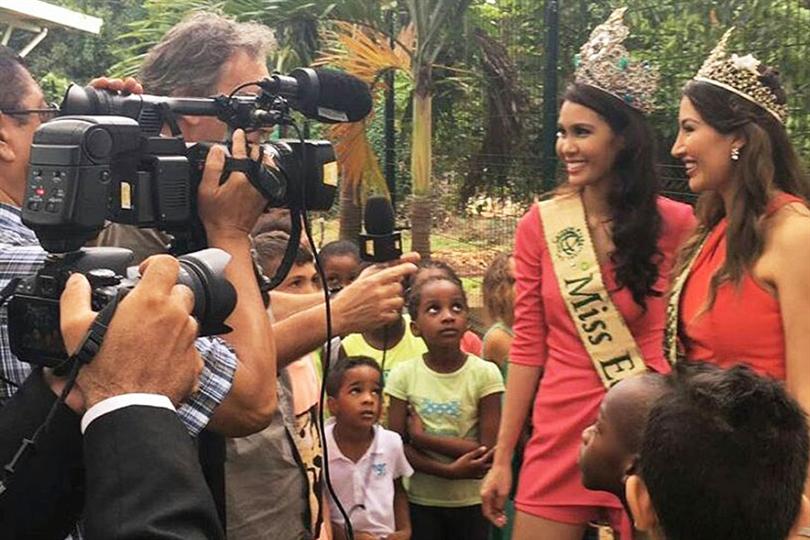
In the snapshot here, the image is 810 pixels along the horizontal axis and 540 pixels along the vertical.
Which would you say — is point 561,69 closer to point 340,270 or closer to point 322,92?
point 340,270

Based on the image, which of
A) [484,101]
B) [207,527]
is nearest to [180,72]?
[207,527]

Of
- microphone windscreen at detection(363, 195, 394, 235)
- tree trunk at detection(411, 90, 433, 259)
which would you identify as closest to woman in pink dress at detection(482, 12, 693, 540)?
microphone windscreen at detection(363, 195, 394, 235)

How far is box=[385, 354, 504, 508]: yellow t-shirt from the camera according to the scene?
12.2ft

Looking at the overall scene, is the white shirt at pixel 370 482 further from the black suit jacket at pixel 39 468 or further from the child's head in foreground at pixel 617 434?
the black suit jacket at pixel 39 468

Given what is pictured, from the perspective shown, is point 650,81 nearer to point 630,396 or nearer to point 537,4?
point 630,396

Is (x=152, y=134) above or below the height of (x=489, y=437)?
above

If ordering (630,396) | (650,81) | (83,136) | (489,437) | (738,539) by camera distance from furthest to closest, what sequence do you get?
(489,437)
(650,81)
(630,396)
(738,539)
(83,136)

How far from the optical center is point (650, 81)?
3043mm

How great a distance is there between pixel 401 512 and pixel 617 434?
149cm

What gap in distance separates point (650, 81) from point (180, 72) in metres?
1.40

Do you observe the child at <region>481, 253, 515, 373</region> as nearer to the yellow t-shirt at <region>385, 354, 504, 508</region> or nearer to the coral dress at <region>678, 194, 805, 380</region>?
the yellow t-shirt at <region>385, 354, 504, 508</region>

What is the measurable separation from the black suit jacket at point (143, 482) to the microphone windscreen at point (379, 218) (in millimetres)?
1679

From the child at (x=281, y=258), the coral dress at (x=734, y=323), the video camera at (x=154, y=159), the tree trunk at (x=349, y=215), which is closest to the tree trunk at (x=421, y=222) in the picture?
the tree trunk at (x=349, y=215)

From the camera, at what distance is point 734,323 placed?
2.38 meters
